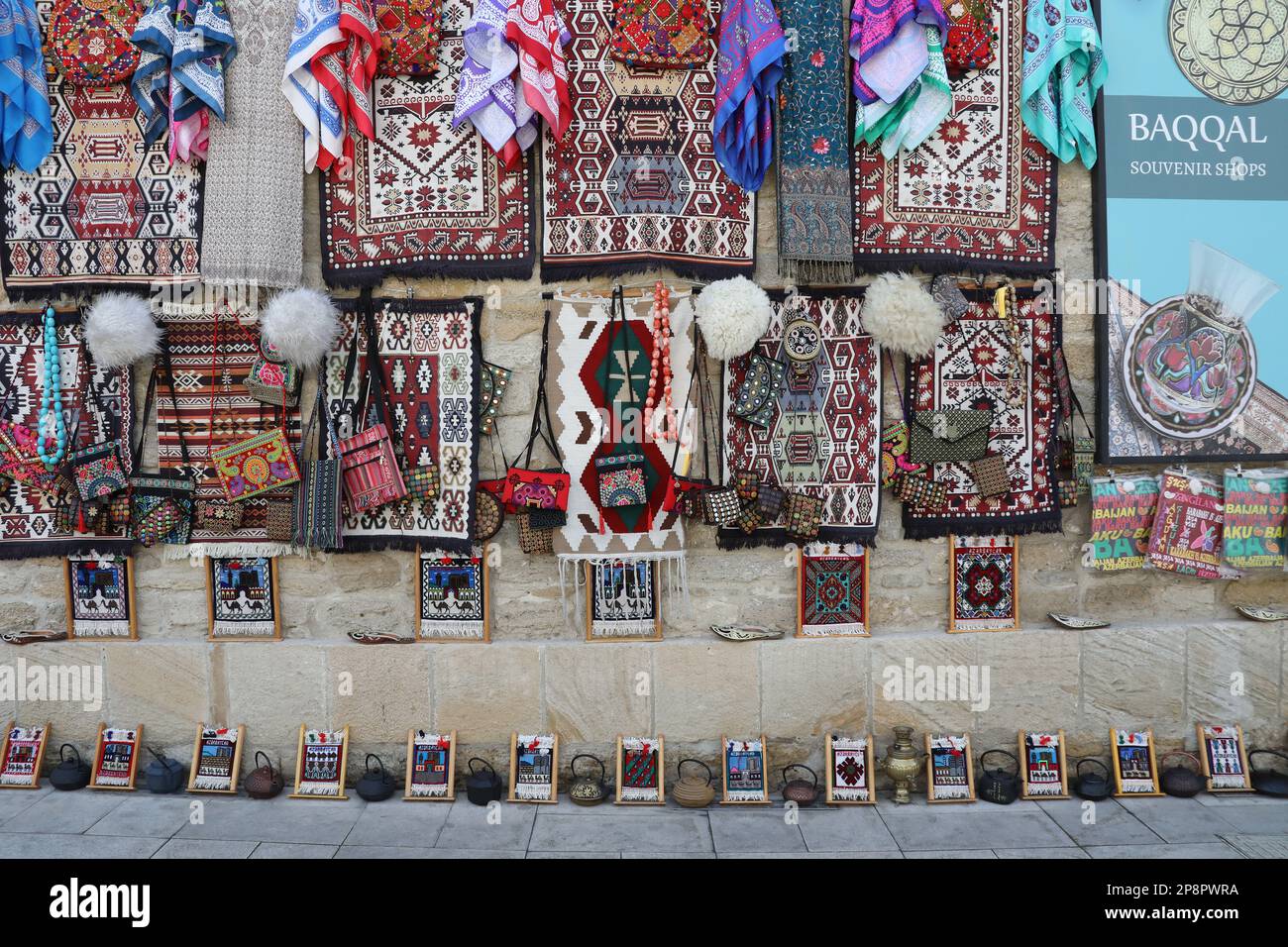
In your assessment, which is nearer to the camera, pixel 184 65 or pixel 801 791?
pixel 184 65

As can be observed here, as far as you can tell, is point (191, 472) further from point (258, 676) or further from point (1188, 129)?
point (1188, 129)

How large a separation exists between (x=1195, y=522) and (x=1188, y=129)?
1.67 m

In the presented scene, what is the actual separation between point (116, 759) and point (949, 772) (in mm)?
3478

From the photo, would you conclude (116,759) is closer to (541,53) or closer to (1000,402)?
(541,53)

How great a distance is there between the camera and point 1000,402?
12.8 ft

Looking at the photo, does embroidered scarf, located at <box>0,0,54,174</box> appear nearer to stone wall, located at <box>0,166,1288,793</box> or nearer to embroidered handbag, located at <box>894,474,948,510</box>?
stone wall, located at <box>0,166,1288,793</box>

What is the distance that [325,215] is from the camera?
3795 mm

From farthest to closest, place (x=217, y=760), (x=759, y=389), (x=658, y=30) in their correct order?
(x=217, y=760) < (x=759, y=389) < (x=658, y=30)

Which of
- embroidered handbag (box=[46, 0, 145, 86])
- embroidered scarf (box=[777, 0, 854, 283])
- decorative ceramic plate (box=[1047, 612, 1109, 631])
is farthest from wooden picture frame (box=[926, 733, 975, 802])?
embroidered handbag (box=[46, 0, 145, 86])

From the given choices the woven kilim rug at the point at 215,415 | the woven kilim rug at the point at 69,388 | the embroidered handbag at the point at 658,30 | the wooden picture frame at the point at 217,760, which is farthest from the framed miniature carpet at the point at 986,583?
the woven kilim rug at the point at 69,388

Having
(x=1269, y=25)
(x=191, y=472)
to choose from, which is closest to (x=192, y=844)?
(x=191, y=472)

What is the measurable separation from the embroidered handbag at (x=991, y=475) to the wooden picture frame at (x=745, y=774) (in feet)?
4.58

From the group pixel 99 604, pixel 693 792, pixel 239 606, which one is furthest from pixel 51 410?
pixel 693 792

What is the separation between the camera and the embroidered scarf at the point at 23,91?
12.0 ft
